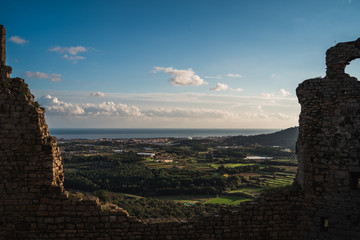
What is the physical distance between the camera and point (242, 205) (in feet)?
24.3

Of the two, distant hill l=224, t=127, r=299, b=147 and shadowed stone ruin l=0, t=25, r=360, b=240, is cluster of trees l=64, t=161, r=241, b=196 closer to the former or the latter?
shadowed stone ruin l=0, t=25, r=360, b=240

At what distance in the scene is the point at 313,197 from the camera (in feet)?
23.5

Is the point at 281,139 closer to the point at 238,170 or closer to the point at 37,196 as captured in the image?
the point at 238,170

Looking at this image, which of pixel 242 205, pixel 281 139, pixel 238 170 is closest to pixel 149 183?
pixel 238 170

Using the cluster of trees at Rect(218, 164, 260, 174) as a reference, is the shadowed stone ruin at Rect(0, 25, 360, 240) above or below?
above

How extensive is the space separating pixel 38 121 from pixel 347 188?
8.50 m

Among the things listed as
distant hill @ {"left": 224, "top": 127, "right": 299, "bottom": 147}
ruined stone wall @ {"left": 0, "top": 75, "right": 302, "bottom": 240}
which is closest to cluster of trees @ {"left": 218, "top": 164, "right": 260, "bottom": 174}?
ruined stone wall @ {"left": 0, "top": 75, "right": 302, "bottom": 240}

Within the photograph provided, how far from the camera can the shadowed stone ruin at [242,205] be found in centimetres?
660

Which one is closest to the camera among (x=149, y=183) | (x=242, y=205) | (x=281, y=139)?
(x=242, y=205)

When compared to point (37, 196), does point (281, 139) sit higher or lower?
lower

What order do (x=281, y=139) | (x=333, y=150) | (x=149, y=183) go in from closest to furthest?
(x=333, y=150)
(x=149, y=183)
(x=281, y=139)

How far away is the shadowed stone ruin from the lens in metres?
6.60

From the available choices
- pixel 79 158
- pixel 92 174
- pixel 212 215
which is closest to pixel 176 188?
pixel 92 174

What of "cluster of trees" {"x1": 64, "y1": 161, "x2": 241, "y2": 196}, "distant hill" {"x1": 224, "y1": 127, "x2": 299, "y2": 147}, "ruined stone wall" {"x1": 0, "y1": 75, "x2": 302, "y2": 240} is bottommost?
"cluster of trees" {"x1": 64, "y1": 161, "x2": 241, "y2": 196}
